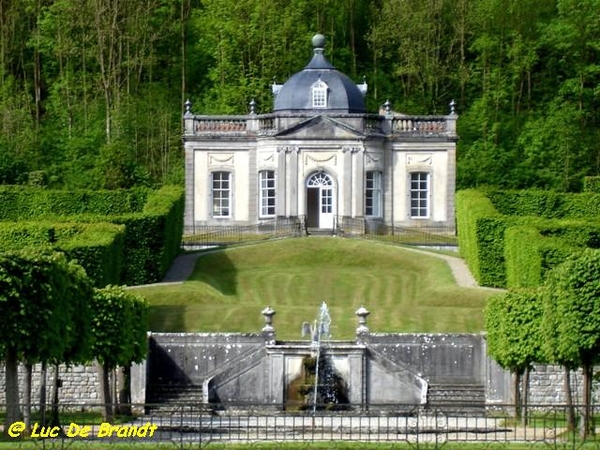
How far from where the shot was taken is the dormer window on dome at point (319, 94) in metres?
72.7

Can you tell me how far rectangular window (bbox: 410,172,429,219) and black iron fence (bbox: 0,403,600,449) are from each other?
28023 mm

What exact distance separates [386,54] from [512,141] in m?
6.51

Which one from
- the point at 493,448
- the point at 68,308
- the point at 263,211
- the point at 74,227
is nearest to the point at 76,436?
the point at 68,308

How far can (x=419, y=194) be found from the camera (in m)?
73.9

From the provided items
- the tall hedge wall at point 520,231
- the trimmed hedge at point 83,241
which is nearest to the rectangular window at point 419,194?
the tall hedge wall at point 520,231

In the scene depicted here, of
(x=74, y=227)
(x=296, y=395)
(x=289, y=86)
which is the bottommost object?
(x=296, y=395)

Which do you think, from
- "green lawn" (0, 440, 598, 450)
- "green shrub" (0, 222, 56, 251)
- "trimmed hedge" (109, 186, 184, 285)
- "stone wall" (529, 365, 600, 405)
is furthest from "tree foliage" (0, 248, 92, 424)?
"trimmed hedge" (109, 186, 184, 285)

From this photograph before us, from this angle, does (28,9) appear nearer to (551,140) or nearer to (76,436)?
(551,140)

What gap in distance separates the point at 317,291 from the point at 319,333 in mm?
9152

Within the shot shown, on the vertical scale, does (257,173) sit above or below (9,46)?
below

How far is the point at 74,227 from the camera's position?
58.7 m

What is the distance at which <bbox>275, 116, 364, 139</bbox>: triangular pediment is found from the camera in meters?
71.9

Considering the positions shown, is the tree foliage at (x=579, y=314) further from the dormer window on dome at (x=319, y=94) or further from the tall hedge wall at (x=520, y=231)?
the dormer window on dome at (x=319, y=94)

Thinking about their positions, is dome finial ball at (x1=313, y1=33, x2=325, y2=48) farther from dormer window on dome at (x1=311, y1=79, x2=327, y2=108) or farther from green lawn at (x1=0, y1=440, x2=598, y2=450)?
green lawn at (x1=0, y1=440, x2=598, y2=450)
